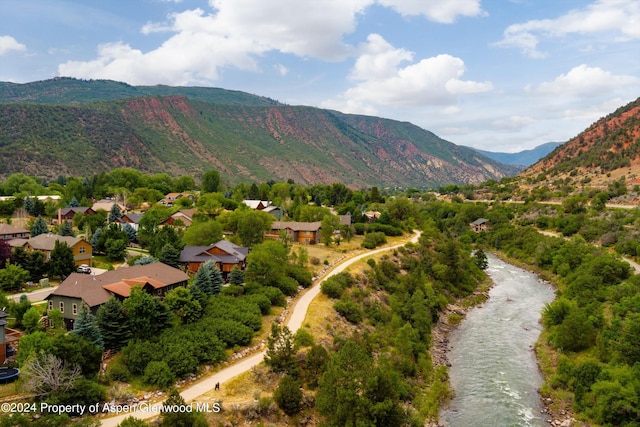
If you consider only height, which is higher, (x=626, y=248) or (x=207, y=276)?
(x=626, y=248)

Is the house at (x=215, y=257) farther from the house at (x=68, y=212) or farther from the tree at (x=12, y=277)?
the house at (x=68, y=212)

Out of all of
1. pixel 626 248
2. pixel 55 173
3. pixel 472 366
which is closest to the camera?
pixel 472 366

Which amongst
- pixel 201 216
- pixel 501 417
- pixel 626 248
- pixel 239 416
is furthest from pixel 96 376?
pixel 626 248

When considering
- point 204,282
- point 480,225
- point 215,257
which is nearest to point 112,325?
point 204,282

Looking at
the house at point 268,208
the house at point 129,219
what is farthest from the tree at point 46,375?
the house at point 268,208

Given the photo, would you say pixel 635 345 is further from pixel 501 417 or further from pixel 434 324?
pixel 434 324

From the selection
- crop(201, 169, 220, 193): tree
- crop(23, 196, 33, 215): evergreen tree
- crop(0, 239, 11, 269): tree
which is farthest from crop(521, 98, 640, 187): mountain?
crop(23, 196, 33, 215): evergreen tree

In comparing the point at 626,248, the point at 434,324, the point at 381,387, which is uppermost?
the point at 626,248
